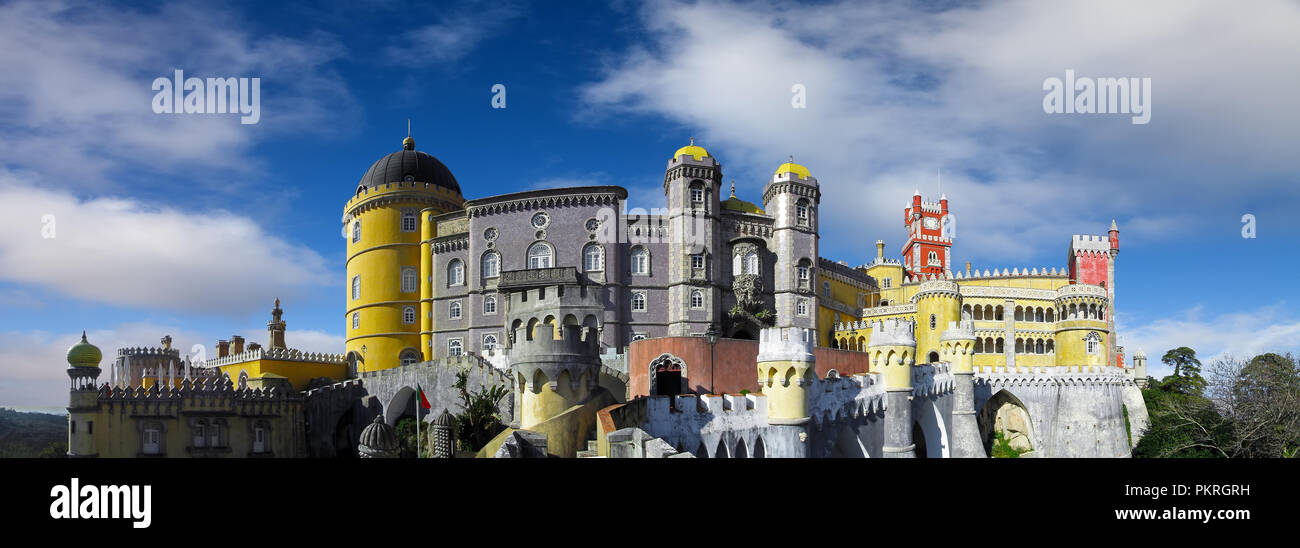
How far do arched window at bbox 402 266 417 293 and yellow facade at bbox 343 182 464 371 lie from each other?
0.10m

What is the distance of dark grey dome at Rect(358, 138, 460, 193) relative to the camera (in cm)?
6353

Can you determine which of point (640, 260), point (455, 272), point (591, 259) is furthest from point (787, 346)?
point (455, 272)

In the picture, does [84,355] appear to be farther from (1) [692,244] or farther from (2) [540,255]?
(1) [692,244]

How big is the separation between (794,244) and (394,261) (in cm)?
2887

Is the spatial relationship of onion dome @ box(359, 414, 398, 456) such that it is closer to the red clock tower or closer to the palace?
the palace

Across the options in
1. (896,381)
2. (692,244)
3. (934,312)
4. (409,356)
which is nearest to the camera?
(896,381)

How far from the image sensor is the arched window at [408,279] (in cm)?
6212

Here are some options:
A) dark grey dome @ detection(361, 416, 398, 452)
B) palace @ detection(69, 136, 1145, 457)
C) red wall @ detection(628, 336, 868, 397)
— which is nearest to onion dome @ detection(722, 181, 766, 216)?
palace @ detection(69, 136, 1145, 457)

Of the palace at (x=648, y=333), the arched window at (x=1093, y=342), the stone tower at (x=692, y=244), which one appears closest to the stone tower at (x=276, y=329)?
the palace at (x=648, y=333)

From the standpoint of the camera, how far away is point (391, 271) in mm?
62375

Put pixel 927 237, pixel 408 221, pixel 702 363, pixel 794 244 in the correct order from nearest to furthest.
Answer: pixel 702 363
pixel 794 244
pixel 408 221
pixel 927 237
